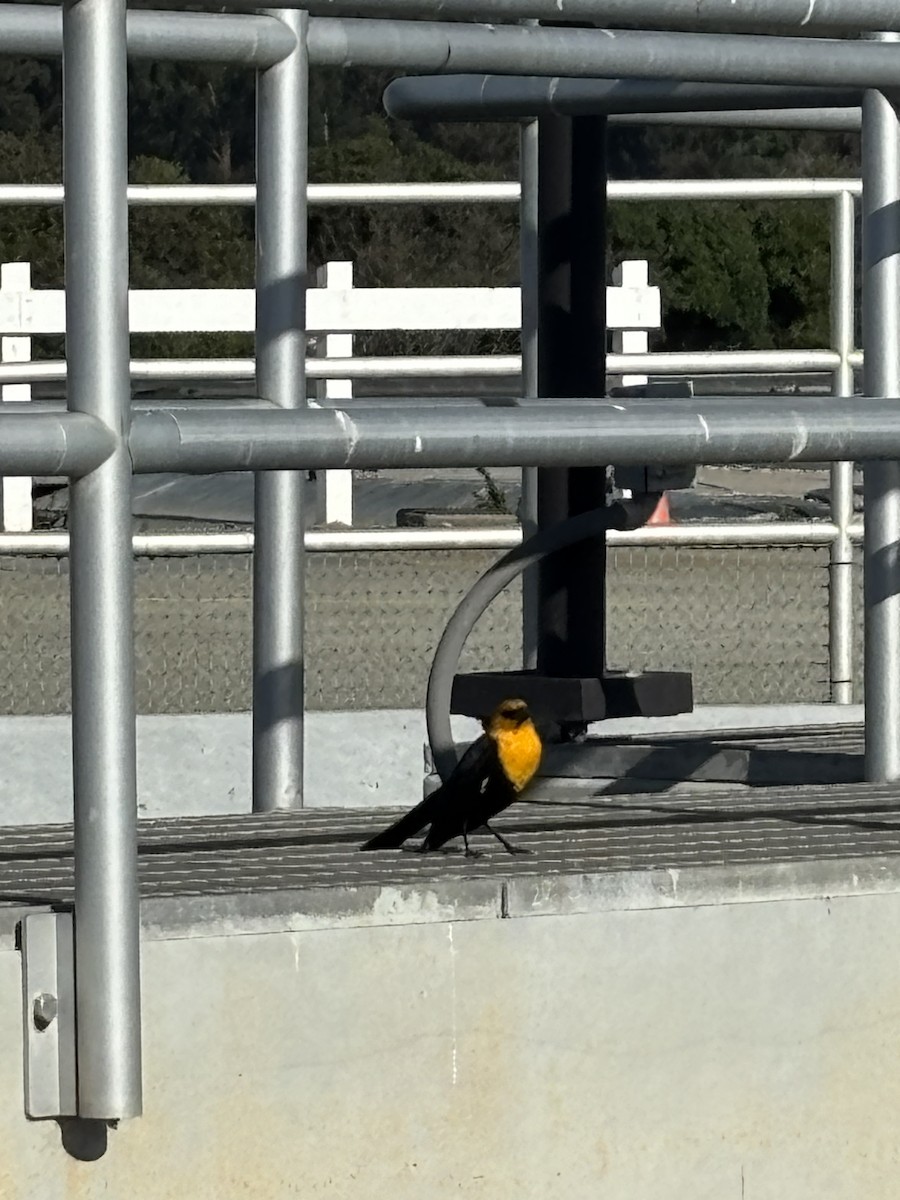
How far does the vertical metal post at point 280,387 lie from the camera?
3.06 m

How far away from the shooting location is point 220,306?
30.5 ft

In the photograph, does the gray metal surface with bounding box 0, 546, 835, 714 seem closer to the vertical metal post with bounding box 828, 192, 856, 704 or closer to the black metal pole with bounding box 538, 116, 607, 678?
the vertical metal post with bounding box 828, 192, 856, 704

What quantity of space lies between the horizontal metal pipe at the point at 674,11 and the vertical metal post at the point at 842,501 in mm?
4057

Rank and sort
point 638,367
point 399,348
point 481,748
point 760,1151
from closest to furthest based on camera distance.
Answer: point 760,1151 < point 481,748 < point 638,367 < point 399,348

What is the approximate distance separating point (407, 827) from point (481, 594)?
1.09 meters

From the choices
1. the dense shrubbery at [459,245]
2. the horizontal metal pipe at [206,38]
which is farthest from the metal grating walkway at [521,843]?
the dense shrubbery at [459,245]

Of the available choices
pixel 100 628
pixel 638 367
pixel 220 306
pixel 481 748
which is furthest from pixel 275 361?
pixel 220 306

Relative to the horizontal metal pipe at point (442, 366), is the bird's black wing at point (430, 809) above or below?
below

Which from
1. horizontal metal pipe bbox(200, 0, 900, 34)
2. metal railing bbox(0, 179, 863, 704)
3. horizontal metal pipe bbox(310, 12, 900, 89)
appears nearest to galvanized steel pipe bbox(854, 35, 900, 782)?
horizontal metal pipe bbox(310, 12, 900, 89)

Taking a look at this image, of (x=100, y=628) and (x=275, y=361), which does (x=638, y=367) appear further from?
(x=100, y=628)

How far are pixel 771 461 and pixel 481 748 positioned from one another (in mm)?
646

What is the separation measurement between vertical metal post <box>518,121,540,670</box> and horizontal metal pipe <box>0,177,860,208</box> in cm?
196

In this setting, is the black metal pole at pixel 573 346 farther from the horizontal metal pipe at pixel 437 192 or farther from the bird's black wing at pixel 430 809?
the horizontal metal pipe at pixel 437 192

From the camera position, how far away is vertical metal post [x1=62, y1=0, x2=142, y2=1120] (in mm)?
2010
